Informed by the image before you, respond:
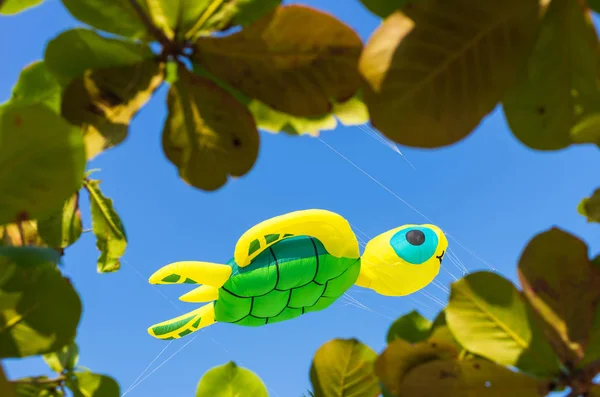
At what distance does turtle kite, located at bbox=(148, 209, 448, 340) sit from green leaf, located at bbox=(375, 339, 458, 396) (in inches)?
70.3

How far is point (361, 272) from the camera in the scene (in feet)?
9.67

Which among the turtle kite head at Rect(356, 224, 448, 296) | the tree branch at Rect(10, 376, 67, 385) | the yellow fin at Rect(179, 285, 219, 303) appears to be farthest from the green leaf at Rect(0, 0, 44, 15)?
the turtle kite head at Rect(356, 224, 448, 296)

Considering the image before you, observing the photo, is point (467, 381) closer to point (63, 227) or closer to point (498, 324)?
point (498, 324)

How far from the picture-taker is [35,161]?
475 mm

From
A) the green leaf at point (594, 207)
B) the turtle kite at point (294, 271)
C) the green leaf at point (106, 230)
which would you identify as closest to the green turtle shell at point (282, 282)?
the turtle kite at point (294, 271)

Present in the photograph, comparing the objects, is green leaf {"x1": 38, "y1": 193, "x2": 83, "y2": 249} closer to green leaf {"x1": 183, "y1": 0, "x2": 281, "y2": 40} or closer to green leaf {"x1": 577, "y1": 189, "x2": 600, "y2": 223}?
green leaf {"x1": 183, "y1": 0, "x2": 281, "y2": 40}

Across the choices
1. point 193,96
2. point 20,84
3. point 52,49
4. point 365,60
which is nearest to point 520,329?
point 365,60

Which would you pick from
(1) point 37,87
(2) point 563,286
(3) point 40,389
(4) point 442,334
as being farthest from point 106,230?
(2) point 563,286

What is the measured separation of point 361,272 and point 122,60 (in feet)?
8.56

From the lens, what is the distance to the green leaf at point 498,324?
0.51m

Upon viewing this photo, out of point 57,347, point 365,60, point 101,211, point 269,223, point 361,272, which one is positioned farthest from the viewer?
point 361,272

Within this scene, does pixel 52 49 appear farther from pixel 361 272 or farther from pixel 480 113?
pixel 361 272

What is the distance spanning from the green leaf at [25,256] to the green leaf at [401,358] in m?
0.44

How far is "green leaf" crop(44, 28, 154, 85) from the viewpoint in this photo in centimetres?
49
